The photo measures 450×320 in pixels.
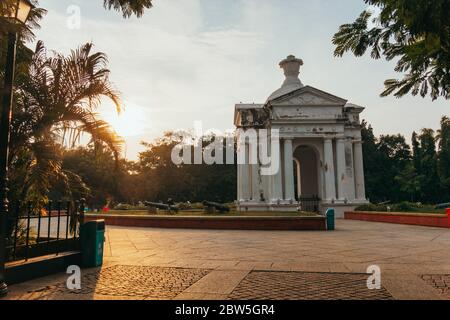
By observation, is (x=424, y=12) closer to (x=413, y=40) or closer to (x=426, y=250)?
(x=413, y=40)

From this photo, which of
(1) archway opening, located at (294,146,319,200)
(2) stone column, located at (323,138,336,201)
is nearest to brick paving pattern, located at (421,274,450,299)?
(2) stone column, located at (323,138,336,201)

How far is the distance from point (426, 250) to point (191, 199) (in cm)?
4392

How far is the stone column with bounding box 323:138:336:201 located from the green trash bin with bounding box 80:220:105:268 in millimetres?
25663

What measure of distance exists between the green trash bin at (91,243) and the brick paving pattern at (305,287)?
335cm

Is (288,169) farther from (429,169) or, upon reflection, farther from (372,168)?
(429,169)

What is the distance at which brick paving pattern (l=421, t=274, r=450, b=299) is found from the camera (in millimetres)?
5008

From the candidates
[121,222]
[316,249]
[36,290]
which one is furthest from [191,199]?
[36,290]

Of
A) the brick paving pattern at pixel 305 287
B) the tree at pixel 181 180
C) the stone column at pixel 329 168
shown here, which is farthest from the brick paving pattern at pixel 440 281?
the tree at pixel 181 180

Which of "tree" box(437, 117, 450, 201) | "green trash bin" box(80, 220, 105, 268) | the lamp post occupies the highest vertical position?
"tree" box(437, 117, 450, 201)

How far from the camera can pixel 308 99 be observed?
30688 millimetres

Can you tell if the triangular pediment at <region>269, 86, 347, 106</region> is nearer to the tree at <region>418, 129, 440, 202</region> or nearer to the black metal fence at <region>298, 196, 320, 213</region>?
the black metal fence at <region>298, 196, 320, 213</region>

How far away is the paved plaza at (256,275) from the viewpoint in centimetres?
494

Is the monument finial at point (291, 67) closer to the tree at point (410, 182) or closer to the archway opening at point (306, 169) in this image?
the archway opening at point (306, 169)
